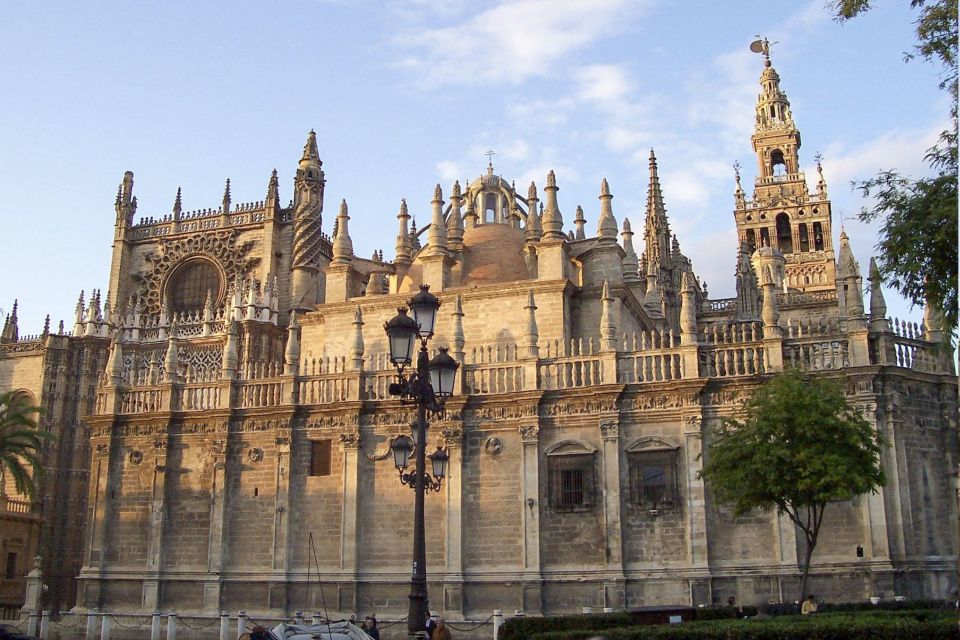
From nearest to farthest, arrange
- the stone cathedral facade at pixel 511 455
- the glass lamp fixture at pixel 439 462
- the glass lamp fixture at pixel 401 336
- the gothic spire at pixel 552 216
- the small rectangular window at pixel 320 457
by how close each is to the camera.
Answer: the glass lamp fixture at pixel 401 336, the glass lamp fixture at pixel 439 462, the stone cathedral facade at pixel 511 455, the small rectangular window at pixel 320 457, the gothic spire at pixel 552 216

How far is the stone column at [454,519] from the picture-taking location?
80.7 ft

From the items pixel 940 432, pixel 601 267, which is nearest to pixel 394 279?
pixel 601 267

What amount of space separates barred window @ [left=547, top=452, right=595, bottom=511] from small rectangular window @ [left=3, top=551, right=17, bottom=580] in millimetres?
25107

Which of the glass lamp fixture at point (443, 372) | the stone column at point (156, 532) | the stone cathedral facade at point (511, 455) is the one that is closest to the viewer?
the glass lamp fixture at point (443, 372)

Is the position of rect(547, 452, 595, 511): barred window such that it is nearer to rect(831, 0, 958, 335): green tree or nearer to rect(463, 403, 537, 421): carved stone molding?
rect(463, 403, 537, 421): carved stone molding

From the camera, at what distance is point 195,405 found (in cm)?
2884

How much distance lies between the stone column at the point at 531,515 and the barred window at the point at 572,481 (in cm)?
41

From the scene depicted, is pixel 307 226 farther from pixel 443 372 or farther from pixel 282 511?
pixel 443 372

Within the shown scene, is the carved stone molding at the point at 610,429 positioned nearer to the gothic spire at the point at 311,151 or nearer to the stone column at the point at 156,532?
the stone column at the point at 156,532

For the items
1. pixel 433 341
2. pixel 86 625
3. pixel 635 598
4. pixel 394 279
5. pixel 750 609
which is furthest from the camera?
pixel 394 279

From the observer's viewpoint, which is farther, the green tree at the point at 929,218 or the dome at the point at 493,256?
the dome at the point at 493,256

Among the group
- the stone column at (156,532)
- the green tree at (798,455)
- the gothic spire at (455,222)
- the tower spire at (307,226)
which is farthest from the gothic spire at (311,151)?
the green tree at (798,455)

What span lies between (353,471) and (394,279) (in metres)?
8.28

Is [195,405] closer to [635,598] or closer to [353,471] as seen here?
[353,471]
